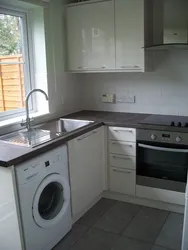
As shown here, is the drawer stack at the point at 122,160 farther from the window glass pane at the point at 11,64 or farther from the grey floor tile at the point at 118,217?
the window glass pane at the point at 11,64

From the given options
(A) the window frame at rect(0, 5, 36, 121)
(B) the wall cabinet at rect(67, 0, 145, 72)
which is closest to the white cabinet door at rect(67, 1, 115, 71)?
(B) the wall cabinet at rect(67, 0, 145, 72)

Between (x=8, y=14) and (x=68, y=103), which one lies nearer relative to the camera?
(x=8, y=14)

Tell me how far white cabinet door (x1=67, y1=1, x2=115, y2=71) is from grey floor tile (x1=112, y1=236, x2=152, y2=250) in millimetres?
1696

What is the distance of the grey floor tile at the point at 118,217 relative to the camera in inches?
98.7

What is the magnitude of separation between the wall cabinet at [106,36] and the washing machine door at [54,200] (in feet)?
4.45

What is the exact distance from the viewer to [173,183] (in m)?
2.61

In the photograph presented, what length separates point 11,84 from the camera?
2.80 meters

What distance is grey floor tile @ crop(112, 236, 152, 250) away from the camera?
87.8 inches

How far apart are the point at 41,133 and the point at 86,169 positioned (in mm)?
556

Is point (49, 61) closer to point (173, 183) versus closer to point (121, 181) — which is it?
point (121, 181)

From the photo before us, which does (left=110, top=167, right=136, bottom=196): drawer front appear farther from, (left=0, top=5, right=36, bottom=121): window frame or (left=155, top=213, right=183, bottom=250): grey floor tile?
(left=0, top=5, right=36, bottom=121): window frame

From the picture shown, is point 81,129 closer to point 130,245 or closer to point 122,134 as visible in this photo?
point 122,134

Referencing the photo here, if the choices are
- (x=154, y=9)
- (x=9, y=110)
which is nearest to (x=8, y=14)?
(x=9, y=110)

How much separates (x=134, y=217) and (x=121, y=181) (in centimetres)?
39
